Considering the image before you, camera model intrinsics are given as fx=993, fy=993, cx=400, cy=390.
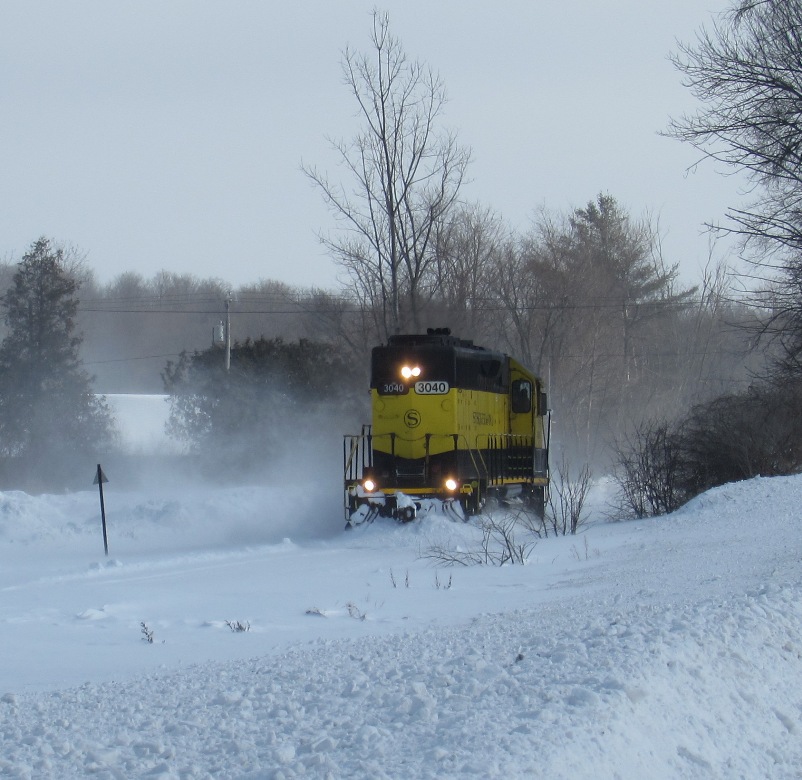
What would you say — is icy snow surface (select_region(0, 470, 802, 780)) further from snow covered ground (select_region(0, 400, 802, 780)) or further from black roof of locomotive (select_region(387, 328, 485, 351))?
black roof of locomotive (select_region(387, 328, 485, 351))

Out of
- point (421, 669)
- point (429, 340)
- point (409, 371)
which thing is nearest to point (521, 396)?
point (429, 340)

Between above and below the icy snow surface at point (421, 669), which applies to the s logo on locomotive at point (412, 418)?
above

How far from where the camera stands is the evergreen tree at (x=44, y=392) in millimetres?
37719

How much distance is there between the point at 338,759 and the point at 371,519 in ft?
43.5

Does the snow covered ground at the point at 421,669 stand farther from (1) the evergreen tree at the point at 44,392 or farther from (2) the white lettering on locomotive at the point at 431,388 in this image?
(1) the evergreen tree at the point at 44,392

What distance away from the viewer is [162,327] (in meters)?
68.4

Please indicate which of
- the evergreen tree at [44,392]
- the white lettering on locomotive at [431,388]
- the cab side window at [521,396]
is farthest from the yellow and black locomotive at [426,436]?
the evergreen tree at [44,392]

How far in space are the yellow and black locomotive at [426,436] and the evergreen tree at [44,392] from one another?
22.0 m

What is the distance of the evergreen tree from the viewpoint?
1485 inches

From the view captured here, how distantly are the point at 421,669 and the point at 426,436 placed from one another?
12.7 meters

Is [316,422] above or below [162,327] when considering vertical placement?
below

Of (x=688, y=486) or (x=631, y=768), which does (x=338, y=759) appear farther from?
(x=688, y=486)

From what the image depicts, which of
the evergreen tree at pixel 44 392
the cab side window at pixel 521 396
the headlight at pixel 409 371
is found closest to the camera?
the headlight at pixel 409 371

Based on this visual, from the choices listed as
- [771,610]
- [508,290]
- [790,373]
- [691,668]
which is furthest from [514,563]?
[508,290]
